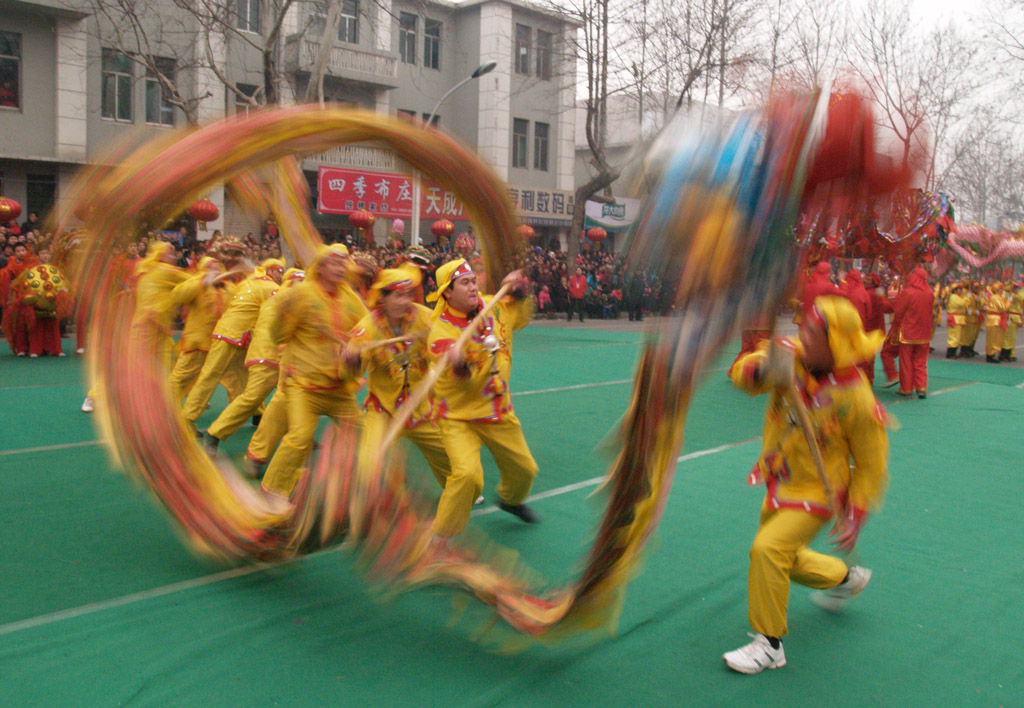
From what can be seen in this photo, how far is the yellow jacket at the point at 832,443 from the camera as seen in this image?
3.40 m

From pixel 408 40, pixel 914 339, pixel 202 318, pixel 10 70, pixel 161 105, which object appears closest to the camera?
pixel 202 318

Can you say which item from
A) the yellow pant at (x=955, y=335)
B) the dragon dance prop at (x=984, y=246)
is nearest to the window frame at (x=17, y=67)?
the dragon dance prop at (x=984, y=246)

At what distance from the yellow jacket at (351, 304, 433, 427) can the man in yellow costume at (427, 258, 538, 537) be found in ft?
0.33

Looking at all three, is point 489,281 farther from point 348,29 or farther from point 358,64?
point 348,29

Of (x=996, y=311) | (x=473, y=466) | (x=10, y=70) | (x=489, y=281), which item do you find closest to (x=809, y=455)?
→ (x=473, y=466)

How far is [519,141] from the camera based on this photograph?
30422mm

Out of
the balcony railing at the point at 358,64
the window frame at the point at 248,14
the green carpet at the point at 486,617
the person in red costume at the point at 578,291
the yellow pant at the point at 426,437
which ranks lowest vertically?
the green carpet at the point at 486,617

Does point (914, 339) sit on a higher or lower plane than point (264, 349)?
higher

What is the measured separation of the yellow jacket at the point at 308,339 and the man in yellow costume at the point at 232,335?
2.12 meters

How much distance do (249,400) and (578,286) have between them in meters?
17.3

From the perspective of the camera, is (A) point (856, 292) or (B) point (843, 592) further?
(A) point (856, 292)

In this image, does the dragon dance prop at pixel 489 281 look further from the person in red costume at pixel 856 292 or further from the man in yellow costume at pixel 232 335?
the person in red costume at pixel 856 292

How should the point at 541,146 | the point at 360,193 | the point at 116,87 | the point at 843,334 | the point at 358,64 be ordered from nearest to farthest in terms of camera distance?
1. the point at 843,334
2. the point at 360,193
3. the point at 116,87
4. the point at 358,64
5. the point at 541,146

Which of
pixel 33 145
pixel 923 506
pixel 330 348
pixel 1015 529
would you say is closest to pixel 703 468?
pixel 923 506
